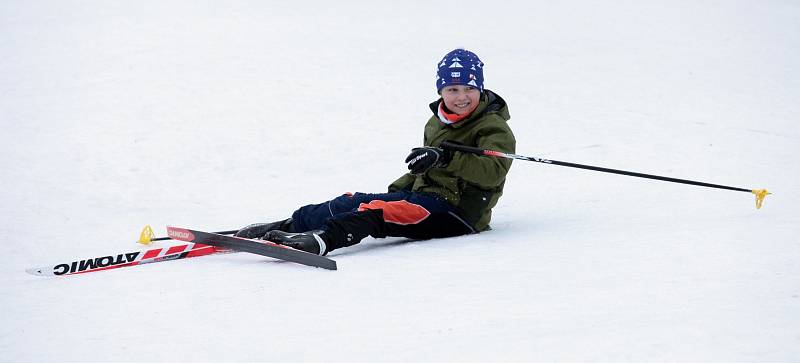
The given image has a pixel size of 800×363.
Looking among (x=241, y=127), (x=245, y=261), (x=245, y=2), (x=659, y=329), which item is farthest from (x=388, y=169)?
(x=245, y=2)

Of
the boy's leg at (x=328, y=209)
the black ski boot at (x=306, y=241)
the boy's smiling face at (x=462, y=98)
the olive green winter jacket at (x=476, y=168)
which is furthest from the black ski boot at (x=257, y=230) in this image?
the boy's smiling face at (x=462, y=98)

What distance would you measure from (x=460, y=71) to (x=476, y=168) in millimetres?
657

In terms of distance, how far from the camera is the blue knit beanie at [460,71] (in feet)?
17.3

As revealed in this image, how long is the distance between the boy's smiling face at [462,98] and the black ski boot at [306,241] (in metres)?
1.22

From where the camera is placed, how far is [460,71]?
208 inches

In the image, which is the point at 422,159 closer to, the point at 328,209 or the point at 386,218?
the point at 386,218

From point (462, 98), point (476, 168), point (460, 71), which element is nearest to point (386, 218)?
point (476, 168)

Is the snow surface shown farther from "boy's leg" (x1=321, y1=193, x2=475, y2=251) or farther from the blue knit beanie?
the blue knit beanie

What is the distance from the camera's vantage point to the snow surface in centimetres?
325

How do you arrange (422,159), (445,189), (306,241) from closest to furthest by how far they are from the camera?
(306,241)
(422,159)
(445,189)

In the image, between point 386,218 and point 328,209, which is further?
point 328,209

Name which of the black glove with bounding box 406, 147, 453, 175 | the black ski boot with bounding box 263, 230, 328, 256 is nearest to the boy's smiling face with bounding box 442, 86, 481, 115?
the black glove with bounding box 406, 147, 453, 175

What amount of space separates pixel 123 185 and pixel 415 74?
4.75 m

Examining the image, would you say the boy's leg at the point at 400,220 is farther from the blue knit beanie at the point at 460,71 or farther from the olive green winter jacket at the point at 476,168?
the blue knit beanie at the point at 460,71
